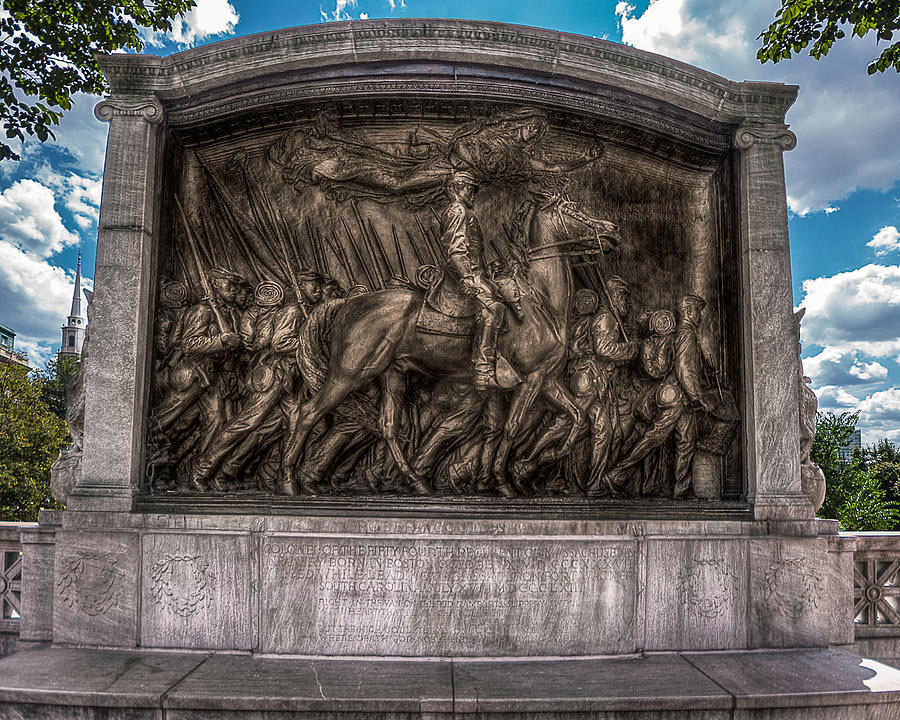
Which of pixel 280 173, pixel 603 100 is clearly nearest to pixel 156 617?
Answer: pixel 280 173

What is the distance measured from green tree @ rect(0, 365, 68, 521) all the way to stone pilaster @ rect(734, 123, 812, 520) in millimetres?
20887

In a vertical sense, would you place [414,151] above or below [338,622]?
above

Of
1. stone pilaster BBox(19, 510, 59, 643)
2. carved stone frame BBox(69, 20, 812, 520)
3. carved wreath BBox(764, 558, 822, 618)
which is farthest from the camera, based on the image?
carved stone frame BBox(69, 20, 812, 520)

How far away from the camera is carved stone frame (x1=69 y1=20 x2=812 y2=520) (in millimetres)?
6230

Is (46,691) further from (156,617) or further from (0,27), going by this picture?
(0,27)

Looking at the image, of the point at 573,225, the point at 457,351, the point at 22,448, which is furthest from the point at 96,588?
the point at 22,448

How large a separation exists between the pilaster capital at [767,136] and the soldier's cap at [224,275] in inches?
217

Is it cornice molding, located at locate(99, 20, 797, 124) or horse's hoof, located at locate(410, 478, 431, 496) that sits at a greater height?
cornice molding, located at locate(99, 20, 797, 124)

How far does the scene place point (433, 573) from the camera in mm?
5555

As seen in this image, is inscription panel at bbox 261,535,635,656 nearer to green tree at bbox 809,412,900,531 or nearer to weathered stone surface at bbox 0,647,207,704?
weathered stone surface at bbox 0,647,207,704

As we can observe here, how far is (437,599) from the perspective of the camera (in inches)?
218

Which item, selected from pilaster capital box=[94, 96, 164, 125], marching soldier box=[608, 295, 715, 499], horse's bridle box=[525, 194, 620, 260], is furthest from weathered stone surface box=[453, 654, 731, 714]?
pilaster capital box=[94, 96, 164, 125]

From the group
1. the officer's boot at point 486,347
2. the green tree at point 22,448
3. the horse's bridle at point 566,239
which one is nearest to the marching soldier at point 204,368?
the officer's boot at point 486,347

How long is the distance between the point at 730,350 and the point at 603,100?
3041mm
